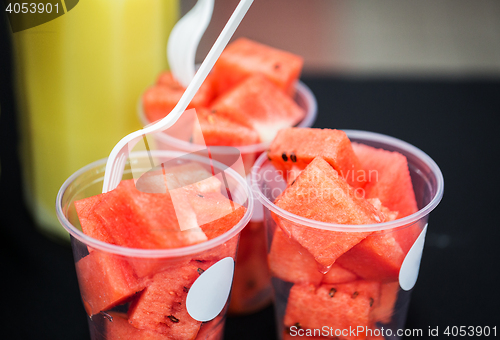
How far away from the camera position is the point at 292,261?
3.23 ft

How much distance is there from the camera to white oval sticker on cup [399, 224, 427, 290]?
96cm

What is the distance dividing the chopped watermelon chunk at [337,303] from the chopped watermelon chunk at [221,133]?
0.39 m

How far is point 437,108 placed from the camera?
2.06 meters

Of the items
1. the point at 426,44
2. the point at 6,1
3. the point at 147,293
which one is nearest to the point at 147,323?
the point at 147,293

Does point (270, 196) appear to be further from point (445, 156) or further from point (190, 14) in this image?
point (445, 156)

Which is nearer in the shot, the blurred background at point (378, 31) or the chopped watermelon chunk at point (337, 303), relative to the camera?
the chopped watermelon chunk at point (337, 303)

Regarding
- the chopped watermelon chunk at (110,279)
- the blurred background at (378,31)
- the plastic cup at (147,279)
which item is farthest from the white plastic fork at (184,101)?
the blurred background at (378,31)

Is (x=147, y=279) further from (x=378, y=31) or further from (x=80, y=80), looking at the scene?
(x=378, y=31)

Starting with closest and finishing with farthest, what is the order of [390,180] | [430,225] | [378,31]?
1. [390,180]
2. [430,225]
3. [378,31]

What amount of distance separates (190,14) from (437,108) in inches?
48.5

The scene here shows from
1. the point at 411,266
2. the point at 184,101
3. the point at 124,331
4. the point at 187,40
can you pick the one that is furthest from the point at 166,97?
the point at 411,266

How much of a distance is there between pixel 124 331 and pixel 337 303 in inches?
16.7

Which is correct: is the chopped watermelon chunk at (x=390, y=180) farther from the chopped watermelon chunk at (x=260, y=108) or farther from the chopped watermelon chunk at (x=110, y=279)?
the chopped watermelon chunk at (x=110, y=279)

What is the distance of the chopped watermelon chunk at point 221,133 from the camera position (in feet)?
3.79
